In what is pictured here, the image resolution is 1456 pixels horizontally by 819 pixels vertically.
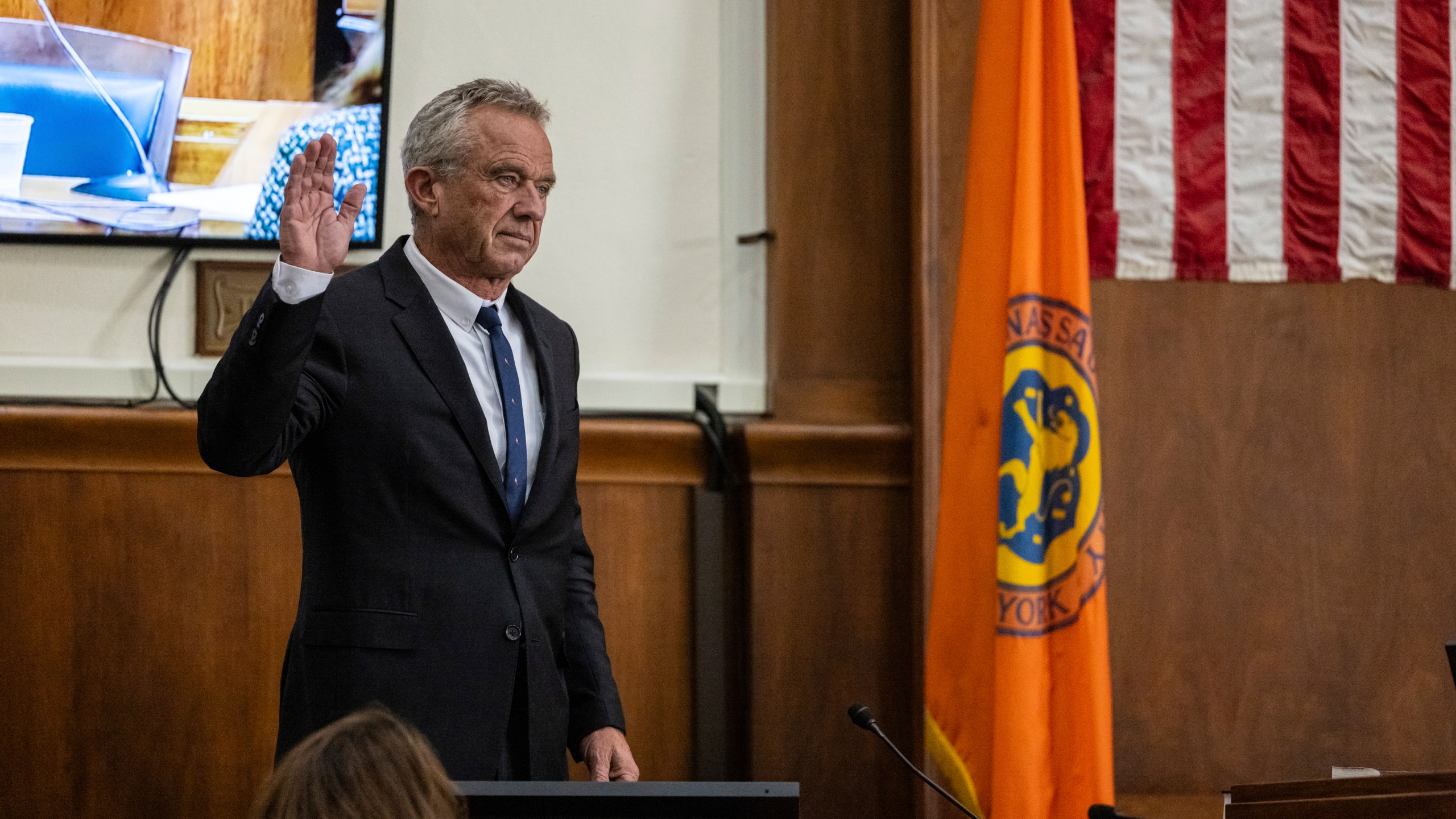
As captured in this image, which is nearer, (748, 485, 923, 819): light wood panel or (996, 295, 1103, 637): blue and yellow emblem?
(996, 295, 1103, 637): blue and yellow emblem

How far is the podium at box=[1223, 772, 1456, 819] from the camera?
1.51m

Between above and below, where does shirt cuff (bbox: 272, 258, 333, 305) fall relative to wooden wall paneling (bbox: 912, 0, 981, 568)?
below

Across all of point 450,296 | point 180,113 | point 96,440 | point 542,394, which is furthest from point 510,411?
point 180,113

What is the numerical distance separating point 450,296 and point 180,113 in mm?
1303

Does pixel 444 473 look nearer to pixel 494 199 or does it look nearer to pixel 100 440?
pixel 494 199

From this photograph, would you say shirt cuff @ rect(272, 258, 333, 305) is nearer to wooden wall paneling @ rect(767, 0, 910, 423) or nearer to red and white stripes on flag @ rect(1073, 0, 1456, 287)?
wooden wall paneling @ rect(767, 0, 910, 423)

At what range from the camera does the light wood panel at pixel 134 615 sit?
8.88 ft

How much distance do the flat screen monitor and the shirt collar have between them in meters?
1.02

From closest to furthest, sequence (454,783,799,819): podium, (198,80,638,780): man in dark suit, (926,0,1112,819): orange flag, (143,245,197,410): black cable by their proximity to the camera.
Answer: (454,783,799,819): podium < (198,80,638,780): man in dark suit < (926,0,1112,819): orange flag < (143,245,197,410): black cable

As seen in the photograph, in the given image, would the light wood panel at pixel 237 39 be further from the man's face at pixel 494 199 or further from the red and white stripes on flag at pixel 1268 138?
the red and white stripes on flag at pixel 1268 138

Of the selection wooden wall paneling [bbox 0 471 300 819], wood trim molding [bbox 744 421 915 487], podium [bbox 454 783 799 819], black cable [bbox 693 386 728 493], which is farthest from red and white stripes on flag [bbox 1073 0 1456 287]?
podium [bbox 454 783 799 819]

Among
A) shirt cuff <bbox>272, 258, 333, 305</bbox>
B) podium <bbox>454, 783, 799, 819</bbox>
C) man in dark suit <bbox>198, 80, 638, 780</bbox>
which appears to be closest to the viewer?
podium <bbox>454, 783, 799, 819</bbox>

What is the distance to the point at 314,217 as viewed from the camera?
156 cm

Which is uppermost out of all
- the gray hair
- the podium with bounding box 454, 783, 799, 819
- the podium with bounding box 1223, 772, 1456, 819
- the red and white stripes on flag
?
the red and white stripes on flag
